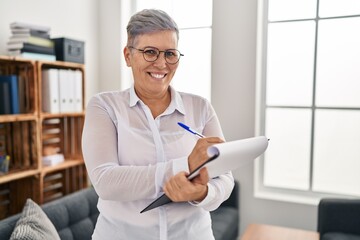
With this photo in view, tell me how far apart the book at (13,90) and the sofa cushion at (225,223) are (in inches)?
66.1

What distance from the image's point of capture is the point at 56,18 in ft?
9.21

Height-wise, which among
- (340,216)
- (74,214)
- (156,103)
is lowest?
(340,216)

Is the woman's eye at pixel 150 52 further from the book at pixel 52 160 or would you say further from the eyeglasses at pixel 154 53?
the book at pixel 52 160

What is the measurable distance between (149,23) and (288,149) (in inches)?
91.3

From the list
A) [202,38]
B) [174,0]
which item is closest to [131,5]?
[174,0]

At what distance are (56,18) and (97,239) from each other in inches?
92.8

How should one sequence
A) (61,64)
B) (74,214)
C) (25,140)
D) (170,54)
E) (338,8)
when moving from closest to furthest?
(170,54), (74,214), (25,140), (61,64), (338,8)

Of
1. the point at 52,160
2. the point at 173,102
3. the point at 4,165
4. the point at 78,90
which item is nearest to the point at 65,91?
the point at 78,90

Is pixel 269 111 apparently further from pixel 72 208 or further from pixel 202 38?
pixel 72 208

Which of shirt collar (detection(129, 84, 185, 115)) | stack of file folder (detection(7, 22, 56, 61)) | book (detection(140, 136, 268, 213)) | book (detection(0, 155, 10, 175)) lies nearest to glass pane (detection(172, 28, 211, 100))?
stack of file folder (detection(7, 22, 56, 61))

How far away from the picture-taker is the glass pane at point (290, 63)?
282cm

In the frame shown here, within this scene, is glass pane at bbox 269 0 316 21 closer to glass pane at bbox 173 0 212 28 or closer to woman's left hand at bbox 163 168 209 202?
glass pane at bbox 173 0 212 28

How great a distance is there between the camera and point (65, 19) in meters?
2.91

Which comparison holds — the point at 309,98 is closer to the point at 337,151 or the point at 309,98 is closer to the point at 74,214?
the point at 337,151
